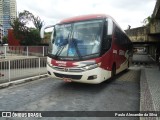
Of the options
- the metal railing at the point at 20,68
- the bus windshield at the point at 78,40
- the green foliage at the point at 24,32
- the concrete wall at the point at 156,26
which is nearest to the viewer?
the bus windshield at the point at 78,40

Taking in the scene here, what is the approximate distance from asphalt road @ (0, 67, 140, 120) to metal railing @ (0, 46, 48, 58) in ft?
31.2

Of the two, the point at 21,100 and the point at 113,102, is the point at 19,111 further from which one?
the point at 113,102

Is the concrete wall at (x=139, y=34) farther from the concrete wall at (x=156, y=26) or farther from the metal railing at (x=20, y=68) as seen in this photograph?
the metal railing at (x=20, y=68)

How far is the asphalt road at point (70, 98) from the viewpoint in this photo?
6410mm

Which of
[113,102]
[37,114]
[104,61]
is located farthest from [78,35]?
[37,114]

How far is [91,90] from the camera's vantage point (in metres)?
8.83

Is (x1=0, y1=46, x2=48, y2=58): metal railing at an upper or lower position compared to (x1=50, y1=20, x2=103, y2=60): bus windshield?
lower

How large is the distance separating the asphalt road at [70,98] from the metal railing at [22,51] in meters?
9.51

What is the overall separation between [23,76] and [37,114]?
20.4 feet

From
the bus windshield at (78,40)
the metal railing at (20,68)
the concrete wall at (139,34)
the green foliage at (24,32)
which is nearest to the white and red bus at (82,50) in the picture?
the bus windshield at (78,40)

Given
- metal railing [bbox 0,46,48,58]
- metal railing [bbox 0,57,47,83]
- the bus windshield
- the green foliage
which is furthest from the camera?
the green foliage

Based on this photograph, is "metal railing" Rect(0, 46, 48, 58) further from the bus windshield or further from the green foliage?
the green foliage

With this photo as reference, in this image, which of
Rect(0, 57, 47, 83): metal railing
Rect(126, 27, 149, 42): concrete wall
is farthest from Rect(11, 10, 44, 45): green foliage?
Rect(0, 57, 47, 83): metal railing

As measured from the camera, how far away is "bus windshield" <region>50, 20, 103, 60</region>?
821 centimetres
